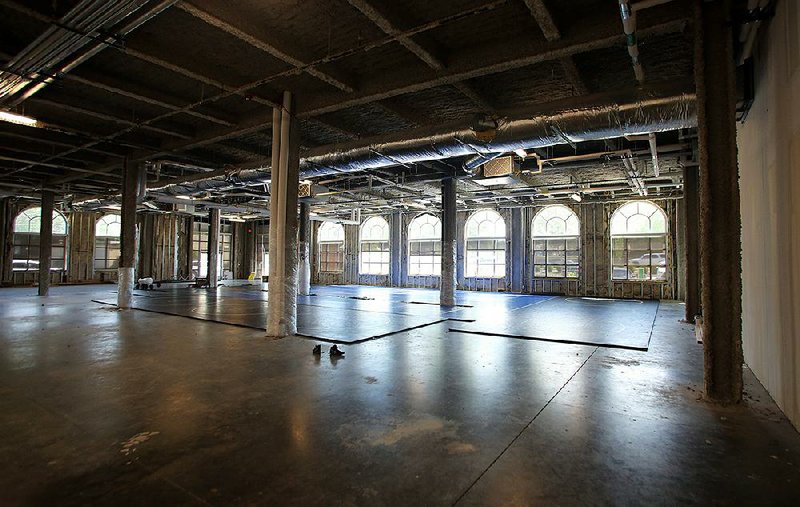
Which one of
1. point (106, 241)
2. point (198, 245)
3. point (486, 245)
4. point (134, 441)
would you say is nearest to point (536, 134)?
point (134, 441)

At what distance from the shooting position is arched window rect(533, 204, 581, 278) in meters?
14.6

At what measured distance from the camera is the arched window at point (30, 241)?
1552cm

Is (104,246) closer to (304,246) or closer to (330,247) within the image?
(330,247)

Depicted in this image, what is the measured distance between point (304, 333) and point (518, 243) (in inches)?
450

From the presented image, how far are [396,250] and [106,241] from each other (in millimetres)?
13282

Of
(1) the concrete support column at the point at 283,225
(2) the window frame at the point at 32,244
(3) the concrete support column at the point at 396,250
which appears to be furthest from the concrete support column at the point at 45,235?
(3) the concrete support column at the point at 396,250

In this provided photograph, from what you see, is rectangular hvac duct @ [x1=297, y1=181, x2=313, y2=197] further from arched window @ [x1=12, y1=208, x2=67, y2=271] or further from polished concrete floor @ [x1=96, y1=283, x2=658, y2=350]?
arched window @ [x1=12, y1=208, x2=67, y2=271]

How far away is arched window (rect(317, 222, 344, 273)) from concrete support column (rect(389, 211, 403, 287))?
10.3 ft

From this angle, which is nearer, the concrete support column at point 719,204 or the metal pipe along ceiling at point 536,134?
the concrete support column at point 719,204

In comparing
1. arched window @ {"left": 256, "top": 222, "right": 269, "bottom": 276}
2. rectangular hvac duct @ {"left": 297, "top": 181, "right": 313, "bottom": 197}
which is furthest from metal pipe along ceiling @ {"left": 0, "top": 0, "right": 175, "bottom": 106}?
arched window @ {"left": 256, "top": 222, "right": 269, "bottom": 276}

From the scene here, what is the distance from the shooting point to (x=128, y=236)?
882cm

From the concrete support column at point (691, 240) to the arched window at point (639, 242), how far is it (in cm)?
604

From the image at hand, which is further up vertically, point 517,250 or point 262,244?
point 262,244

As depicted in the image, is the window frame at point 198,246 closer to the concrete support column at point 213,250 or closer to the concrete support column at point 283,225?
the concrete support column at point 213,250
